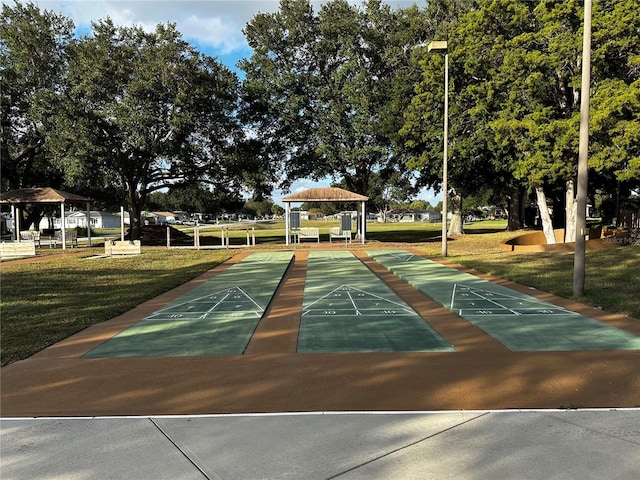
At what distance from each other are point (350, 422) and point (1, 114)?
3288 centimetres

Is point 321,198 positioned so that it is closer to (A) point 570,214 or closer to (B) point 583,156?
(A) point 570,214

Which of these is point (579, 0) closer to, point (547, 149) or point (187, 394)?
point (547, 149)

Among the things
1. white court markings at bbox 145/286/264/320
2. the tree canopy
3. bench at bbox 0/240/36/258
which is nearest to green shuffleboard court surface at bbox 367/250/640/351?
white court markings at bbox 145/286/264/320

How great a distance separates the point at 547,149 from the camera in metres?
19.2

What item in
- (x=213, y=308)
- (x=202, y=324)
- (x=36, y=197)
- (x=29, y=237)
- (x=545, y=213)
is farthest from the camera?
(x=29, y=237)

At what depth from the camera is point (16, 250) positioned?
19.0 metres

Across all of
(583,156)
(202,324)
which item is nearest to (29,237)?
(202,324)

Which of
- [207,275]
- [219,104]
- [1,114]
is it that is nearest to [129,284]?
[207,275]

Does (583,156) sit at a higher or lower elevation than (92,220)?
higher

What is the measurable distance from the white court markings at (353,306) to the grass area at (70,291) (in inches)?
140

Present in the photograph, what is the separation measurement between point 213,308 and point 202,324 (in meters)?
1.22

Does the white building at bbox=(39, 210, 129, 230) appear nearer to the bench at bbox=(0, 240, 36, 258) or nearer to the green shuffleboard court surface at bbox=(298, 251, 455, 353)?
the bench at bbox=(0, 240, 36, 258)

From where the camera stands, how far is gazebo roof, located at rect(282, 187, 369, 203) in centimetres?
2566

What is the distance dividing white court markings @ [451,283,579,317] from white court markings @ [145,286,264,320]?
12.2 ft
